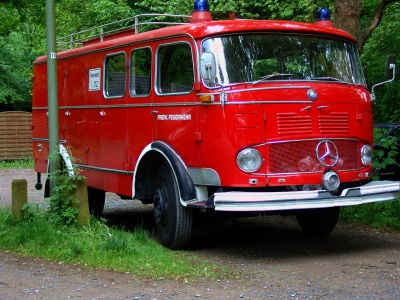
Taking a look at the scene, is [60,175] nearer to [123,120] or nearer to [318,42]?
[123,120]

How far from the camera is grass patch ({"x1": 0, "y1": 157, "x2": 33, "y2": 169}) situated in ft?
83.2

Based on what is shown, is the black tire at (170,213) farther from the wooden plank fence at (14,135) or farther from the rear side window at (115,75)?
the wooden plank fence at (14,135)

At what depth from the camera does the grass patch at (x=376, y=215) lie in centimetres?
982

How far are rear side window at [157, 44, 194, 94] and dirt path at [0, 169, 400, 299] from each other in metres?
1.96

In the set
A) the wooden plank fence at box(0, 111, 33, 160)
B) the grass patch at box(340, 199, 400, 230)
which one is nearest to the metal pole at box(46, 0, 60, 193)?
the grass patch at box(340, 199, 400, 230)

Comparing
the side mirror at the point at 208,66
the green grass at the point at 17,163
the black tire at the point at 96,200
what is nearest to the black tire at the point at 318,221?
→ the side mirror at the point at 208,66

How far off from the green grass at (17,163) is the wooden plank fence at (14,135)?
0.17m

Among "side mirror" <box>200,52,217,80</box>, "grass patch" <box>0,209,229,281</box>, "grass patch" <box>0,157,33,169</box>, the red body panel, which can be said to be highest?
"side mirror" <box>200,52,217,80</box>

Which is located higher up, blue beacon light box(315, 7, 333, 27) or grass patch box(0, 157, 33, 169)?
blue beacon light box(315, 7, 333, 27)

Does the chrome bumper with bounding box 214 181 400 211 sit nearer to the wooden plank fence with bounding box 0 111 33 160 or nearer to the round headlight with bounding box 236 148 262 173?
the round headlight with bounding box 236 148 262 173

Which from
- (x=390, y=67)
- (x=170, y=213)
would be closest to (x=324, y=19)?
(x=390, y=67)

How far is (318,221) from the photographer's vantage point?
360 inches

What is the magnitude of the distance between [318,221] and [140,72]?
9.93 ft

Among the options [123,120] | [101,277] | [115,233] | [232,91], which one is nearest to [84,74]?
[123,120]
